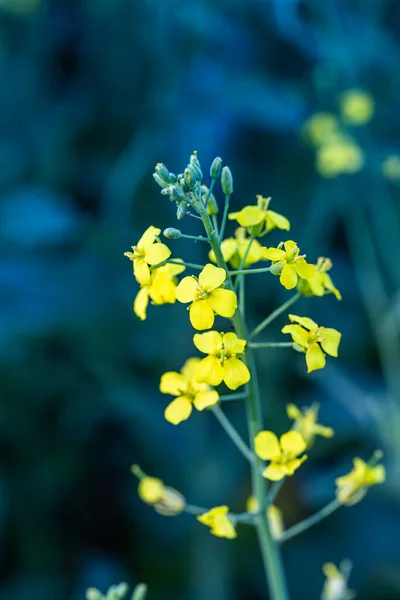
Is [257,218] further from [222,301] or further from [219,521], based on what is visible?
[219,521]

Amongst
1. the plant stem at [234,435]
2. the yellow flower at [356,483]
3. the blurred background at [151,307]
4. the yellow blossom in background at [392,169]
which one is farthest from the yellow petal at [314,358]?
the yellow blossom in background at [392,169]

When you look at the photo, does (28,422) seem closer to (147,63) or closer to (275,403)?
(275,403)

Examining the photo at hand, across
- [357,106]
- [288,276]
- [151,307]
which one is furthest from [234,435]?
[357,106]

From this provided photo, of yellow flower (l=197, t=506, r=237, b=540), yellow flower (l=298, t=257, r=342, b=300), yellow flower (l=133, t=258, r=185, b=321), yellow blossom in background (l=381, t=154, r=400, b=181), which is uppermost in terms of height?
yellow blossom in background (l=381, t=154, r=400, b=181)

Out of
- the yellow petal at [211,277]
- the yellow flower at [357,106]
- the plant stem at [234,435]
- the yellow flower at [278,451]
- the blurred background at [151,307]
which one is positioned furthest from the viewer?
the yellow flower at [357,106]

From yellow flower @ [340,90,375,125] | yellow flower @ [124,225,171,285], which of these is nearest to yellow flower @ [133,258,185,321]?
yellow flower @ [124,225,171,285]

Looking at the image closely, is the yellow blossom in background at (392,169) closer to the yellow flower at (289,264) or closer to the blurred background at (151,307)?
the blurred background at (151,307)

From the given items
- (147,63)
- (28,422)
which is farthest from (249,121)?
(28,422)

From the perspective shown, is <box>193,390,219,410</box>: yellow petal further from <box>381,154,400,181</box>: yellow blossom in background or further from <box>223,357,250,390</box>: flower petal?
<box>381,154,400,181</box>: yellow blossom in background
